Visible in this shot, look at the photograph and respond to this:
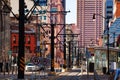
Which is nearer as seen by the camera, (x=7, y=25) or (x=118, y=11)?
(x=7, y=25)

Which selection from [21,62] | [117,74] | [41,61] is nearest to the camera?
[117,74]

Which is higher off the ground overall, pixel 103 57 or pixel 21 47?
pixel 21 47

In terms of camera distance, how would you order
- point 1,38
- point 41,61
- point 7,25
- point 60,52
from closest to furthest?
point 41,61
point 1,38
point 7,25
point 60,52

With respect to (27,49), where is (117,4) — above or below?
above

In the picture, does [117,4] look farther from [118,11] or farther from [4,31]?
[4,31]

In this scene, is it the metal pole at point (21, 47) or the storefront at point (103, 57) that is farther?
the storefront at point (103, 57)

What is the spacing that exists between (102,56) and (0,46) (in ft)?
116

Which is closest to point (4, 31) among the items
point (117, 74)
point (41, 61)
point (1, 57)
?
point (1, 57)

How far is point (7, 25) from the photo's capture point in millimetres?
105062

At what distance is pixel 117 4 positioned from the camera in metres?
184

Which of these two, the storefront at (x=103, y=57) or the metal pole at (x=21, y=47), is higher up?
the metal pole at (x=21, y=47)

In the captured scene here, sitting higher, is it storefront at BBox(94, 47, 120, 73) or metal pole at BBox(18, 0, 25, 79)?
metal pole at BBox(18, 0, 25, 79)

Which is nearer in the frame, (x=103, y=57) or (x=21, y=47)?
(x=21, y=47)

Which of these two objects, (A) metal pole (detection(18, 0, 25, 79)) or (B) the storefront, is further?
(B) the storefront
